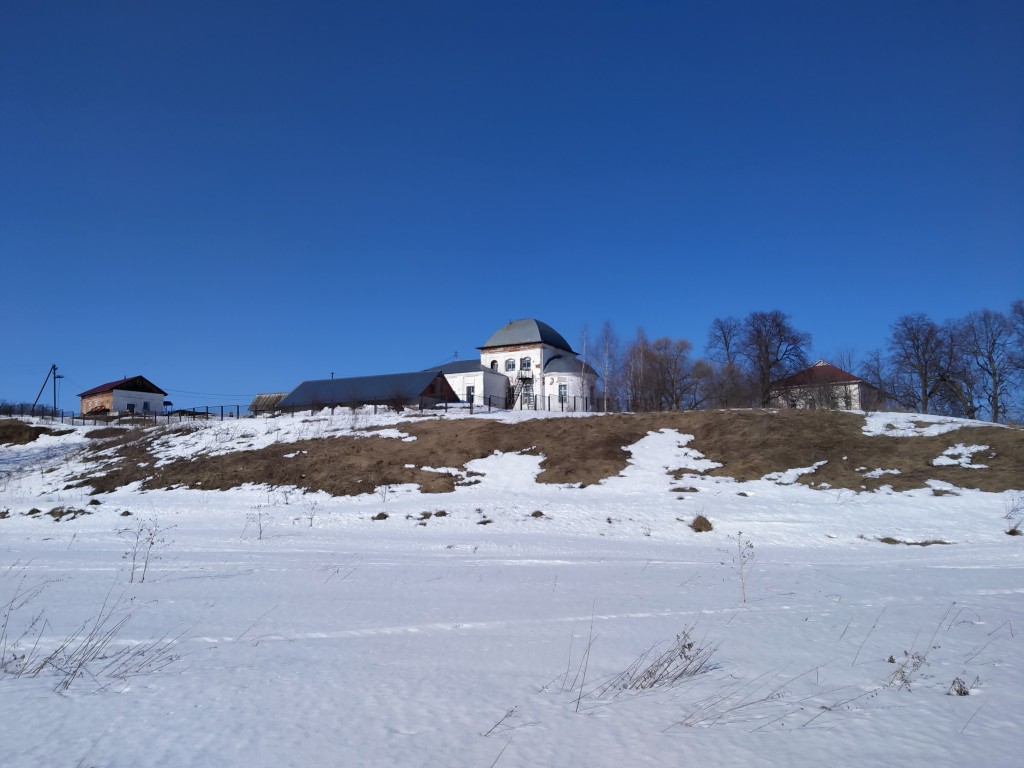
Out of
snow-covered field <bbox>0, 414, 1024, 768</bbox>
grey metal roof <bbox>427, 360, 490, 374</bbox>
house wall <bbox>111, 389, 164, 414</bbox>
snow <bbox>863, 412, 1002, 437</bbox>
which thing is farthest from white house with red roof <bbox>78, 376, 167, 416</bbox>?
snow <bbox>863, 412, 1002, 437</bbox>

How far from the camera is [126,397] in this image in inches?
3110

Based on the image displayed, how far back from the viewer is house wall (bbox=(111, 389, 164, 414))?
3063 inches

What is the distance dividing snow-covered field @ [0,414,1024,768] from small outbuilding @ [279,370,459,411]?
44078mm

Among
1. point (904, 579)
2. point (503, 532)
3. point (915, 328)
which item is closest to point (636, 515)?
point (503, 532)

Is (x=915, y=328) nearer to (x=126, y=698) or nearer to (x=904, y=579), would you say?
(x=904, y=579)

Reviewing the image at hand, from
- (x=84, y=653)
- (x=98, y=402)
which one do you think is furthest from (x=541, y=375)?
(x=84, y=653)

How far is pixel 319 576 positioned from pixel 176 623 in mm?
3812

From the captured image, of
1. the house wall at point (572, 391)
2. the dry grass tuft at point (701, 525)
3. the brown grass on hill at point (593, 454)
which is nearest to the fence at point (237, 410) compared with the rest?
the house wall at point (572, 391)

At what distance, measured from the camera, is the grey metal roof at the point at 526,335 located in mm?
71188

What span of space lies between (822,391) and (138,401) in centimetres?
7844

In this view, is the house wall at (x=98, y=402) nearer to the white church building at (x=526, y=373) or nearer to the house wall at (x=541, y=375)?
the white church building at (x=526, y=373)

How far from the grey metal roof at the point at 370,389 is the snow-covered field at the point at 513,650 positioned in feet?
145

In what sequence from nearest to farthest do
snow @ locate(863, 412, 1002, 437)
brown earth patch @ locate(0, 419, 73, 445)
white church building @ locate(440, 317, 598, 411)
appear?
1. snow @ locate(863, 412, 1002, 437)
2. brown earth patch @ locate(0, 419, 73, 445)
3. white church building @ locate(440, 317, 598, 411)

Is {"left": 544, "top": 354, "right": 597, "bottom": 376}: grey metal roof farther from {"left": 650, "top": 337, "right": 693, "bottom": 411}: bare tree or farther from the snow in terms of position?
the snow
